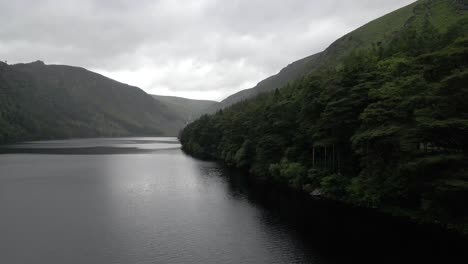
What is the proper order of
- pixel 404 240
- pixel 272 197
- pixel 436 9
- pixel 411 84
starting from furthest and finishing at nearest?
1. pixel 436 9
2. pixel 272 197
3. pixel 411 84
4. pixel 404 240

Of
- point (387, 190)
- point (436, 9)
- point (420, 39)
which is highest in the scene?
point (436, 9)

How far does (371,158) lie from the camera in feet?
192

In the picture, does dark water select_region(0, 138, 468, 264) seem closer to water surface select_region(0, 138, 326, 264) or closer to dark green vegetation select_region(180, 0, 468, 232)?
water surface select_region(0, 138, 326, 264)

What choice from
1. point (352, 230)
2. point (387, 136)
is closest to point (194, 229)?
point (352, 230)

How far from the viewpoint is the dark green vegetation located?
146 ft

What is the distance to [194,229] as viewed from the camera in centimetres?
5050

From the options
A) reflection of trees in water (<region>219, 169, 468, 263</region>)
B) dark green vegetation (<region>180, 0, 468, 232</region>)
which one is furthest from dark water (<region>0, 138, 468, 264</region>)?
dark green vegetation (<region>180, 0, 468, 232</region>)

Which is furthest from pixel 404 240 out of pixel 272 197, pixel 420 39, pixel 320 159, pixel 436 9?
pixel 436 9

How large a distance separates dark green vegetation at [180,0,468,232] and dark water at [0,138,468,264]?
15.4 feet

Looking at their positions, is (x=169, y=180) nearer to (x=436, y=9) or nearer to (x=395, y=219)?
(x=395, y=219)

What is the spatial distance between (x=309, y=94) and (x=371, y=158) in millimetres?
24546

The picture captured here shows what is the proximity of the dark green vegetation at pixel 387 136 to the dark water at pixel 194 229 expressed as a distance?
4707mm

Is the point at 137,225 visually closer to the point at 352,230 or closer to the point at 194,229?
the point at 194,229

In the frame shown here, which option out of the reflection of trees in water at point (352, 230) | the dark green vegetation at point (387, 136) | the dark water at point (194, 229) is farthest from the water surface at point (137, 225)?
the dark green vegetation at point (387, 136)
